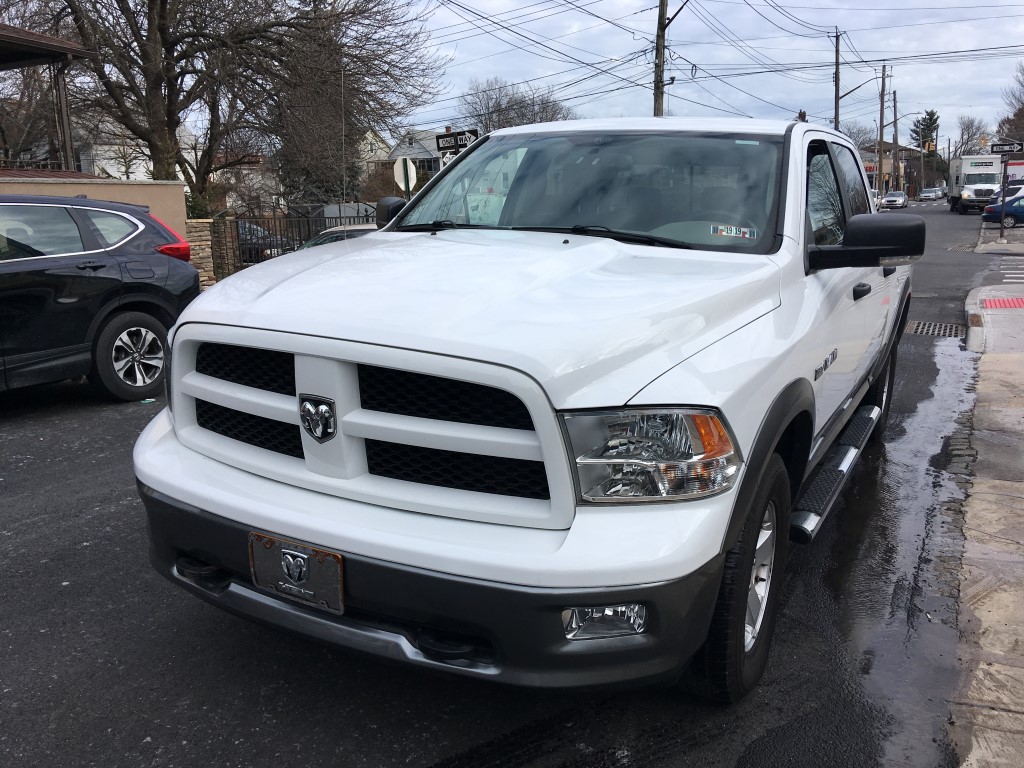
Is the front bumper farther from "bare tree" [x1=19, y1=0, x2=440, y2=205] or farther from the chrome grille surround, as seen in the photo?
"bare tree" [x1=19, y1=0, x2=440, y2=205]

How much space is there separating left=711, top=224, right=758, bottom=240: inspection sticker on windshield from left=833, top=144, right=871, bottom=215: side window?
1464 millimetres

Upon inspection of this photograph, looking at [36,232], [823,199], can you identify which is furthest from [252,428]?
[36,232]

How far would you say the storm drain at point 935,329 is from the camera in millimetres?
10516

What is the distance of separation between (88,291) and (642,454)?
18.7 feet

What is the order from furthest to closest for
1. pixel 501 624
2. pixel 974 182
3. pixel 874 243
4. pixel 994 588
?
pixel 974 182 < pixel 994 588 < pixel 874 243 < pixel 501 624

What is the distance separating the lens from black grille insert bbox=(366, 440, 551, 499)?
2264mm

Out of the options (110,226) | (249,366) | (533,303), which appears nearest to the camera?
(533,303)

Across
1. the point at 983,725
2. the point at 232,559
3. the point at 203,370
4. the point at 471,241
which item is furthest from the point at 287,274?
the point at 983,725

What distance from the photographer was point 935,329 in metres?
10.9

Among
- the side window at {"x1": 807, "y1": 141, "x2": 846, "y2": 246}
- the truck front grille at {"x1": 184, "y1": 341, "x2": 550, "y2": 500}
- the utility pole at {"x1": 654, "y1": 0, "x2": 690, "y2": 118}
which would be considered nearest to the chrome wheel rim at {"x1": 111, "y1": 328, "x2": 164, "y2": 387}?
the truck front grille at {"x1": 184, "y1": 341, "x2": 550, "y2": 500}

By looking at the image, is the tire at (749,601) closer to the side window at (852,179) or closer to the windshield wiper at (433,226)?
the windshield wiper at (433,226)

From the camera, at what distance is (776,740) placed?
8.84ft

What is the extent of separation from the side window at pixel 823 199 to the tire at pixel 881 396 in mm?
1475

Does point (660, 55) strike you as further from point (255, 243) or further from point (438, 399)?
point (438, 399)
